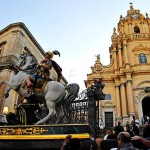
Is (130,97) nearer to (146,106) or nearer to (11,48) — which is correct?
(146,106)

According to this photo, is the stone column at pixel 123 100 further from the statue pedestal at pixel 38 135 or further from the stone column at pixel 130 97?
the statue pedestal at pixel 38 135

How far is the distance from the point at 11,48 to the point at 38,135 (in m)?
17.2

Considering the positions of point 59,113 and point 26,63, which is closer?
point 59,113

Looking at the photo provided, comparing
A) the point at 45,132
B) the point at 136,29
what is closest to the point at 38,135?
the point at 45,132

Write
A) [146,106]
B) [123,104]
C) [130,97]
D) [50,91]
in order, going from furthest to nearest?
[146,106]
[123,104]
[130,97]
[50,91]

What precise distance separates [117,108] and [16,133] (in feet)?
87.7

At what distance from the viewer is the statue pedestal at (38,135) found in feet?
16.8

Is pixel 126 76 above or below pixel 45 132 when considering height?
above

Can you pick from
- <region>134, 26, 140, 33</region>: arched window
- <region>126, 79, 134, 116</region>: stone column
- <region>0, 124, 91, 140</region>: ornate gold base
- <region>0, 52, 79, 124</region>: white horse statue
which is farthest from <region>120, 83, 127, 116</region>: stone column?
<region>0, 124, 91, 140</region>: ornate gold base

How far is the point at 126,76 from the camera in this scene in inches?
1250

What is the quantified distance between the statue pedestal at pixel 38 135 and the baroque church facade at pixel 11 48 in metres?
12.8

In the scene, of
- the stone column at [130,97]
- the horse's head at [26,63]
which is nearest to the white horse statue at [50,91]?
the horse's head at [26,63]

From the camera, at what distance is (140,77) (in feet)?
103

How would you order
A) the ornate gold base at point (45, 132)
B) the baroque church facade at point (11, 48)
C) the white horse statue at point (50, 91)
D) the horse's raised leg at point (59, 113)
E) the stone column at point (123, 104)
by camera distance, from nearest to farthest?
the ornate gold base at point (45, 132) < the white horse statue at point (50, 91) < the horse's raised leg at point (59, 113) < the baroque church facade at point (11, 48) < the stone column at point (123, 104)
